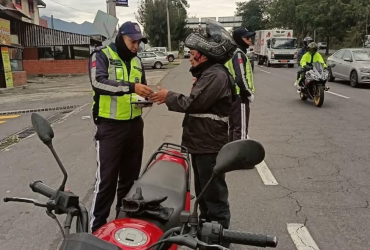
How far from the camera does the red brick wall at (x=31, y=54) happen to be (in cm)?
2942

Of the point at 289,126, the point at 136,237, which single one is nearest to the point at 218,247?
the point at 136,237

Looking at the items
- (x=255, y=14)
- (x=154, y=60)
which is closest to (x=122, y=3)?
(x=154, y=60)

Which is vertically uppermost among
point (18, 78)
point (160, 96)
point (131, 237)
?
point (160, 96)

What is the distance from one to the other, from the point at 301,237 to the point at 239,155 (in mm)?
2479

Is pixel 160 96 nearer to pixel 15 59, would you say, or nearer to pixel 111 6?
pixel 111 6

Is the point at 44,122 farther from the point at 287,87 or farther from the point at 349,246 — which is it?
the point at 287,87

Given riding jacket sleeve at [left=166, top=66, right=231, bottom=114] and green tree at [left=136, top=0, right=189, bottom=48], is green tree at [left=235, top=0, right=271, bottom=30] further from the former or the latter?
riding jacket sleeve at [left=166, top=66, right=231, bottom=114]

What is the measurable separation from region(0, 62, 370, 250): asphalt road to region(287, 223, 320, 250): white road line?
0.07 feet

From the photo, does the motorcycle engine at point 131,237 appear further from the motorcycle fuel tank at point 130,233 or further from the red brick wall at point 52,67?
the red brick wall at point 52,67

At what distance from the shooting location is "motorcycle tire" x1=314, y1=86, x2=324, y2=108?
11164 mm

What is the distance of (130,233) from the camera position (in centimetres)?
204

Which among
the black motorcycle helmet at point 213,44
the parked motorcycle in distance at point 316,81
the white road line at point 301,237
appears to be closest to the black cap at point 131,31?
the black motorcycle helmet at point 213,44

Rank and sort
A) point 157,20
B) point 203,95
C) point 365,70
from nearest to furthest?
1. point 203,95
2. point 365,70
3. point 157,20

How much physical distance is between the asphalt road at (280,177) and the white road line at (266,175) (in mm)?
68
